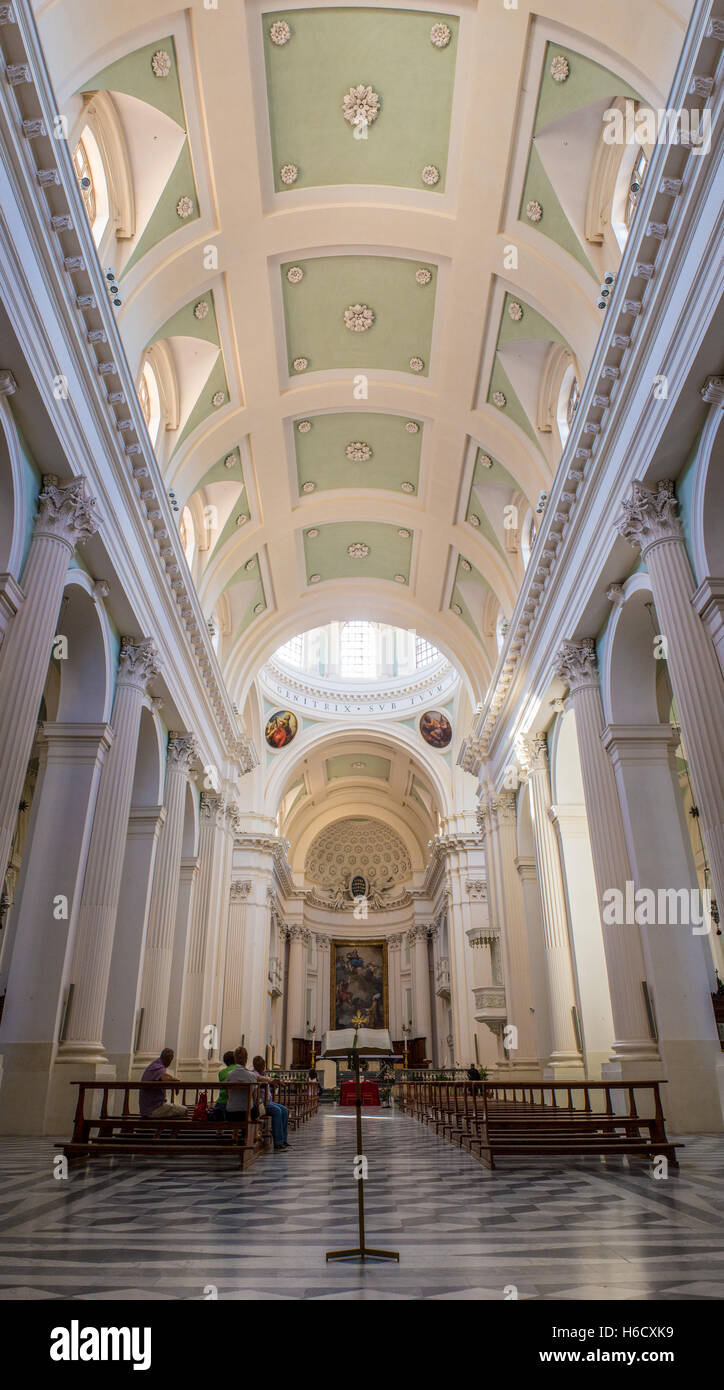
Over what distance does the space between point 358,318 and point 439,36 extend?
452 cm

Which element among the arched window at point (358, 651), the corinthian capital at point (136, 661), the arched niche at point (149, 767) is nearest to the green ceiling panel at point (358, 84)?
the corinthian capital at point (136, 661)

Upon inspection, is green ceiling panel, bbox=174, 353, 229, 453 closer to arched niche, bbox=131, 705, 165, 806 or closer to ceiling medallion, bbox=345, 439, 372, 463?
ceiling medallion, bbox=345, 439, 372, 463

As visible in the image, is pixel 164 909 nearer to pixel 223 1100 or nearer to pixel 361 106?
pixel 223 1100

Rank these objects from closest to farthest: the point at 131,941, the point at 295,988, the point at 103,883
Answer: the point at 103,883 < the point at 131,941 < the point at 295,988

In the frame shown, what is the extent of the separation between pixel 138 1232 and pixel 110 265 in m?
10.1

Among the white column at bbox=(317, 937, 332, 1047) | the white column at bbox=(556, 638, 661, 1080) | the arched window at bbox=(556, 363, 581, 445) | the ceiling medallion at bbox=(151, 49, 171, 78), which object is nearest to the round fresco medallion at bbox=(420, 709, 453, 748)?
the white column at bbox=(317, 937, 332, 1047)

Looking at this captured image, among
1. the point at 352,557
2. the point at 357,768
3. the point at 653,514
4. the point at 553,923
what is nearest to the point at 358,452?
the point at 352,557

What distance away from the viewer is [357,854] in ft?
130

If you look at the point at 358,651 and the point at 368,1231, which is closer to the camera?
the point at 368,1231

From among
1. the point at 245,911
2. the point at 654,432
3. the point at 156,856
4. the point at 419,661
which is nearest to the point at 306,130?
the point at 654,432

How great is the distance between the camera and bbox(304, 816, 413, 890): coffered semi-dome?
127 feet

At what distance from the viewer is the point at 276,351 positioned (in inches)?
543
